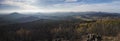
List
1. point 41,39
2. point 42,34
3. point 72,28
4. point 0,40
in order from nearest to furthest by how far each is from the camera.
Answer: point 0,40
point 41,39
point 42,34
point 72,28

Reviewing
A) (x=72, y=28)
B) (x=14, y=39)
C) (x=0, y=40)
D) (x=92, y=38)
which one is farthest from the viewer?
(x=72, y=28)

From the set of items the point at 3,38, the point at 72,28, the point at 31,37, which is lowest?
the point at 72,28

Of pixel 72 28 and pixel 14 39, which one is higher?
pixel 14 39

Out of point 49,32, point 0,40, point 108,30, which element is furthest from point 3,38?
point 108,30

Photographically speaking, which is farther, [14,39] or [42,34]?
[42,34]

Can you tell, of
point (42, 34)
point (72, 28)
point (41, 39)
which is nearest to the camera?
point (41, 39)

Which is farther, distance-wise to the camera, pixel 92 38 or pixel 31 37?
pixel 31 37

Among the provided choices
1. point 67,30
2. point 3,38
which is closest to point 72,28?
point 67,30

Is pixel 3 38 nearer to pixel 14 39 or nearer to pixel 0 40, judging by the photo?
pixel 0 40

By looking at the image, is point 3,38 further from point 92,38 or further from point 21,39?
point 92,38
